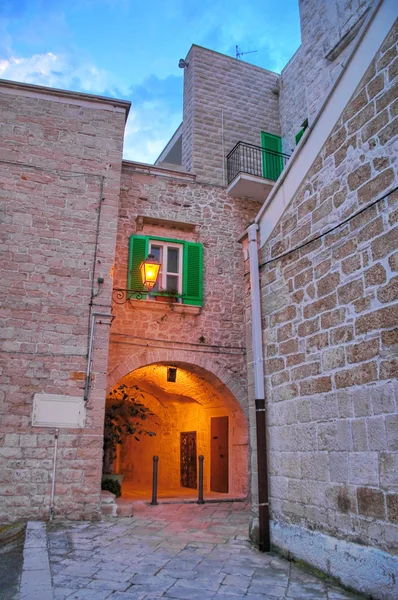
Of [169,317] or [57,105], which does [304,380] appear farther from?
[57,105]

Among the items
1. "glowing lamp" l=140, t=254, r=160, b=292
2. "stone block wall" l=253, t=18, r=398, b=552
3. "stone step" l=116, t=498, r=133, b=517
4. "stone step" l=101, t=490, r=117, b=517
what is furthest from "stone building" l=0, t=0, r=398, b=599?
"glowing lamp" l=140, t=254, r=160, b=292

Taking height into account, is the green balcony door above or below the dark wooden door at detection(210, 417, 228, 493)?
above

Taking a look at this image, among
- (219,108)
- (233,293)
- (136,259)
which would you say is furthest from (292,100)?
(136,259)

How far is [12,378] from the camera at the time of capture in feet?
23.6

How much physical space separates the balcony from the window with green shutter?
5.87 ft

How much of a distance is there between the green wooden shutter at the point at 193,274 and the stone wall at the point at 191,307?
19cm

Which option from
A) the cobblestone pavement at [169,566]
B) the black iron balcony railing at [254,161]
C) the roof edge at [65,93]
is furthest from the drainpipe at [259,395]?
the black iron balcony railing at [254,161]

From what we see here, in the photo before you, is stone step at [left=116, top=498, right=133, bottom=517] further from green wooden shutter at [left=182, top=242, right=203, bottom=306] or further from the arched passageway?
green wooden shutter at [left=182, top=242, right=203, bottom=306]

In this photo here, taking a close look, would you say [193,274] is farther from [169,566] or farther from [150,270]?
[169,566]

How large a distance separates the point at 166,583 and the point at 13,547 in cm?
268

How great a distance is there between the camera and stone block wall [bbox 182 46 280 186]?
1153cm

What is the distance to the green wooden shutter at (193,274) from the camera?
973 cm

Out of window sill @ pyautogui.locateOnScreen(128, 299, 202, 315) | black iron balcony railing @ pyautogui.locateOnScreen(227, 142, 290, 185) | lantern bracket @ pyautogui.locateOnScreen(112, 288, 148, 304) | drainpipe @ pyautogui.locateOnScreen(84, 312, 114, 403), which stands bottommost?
drainpipe @ pyautogui.locateOnScreen(84, 312, 114, 403)

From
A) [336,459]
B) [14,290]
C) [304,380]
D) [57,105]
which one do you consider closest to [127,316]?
[14,290]
